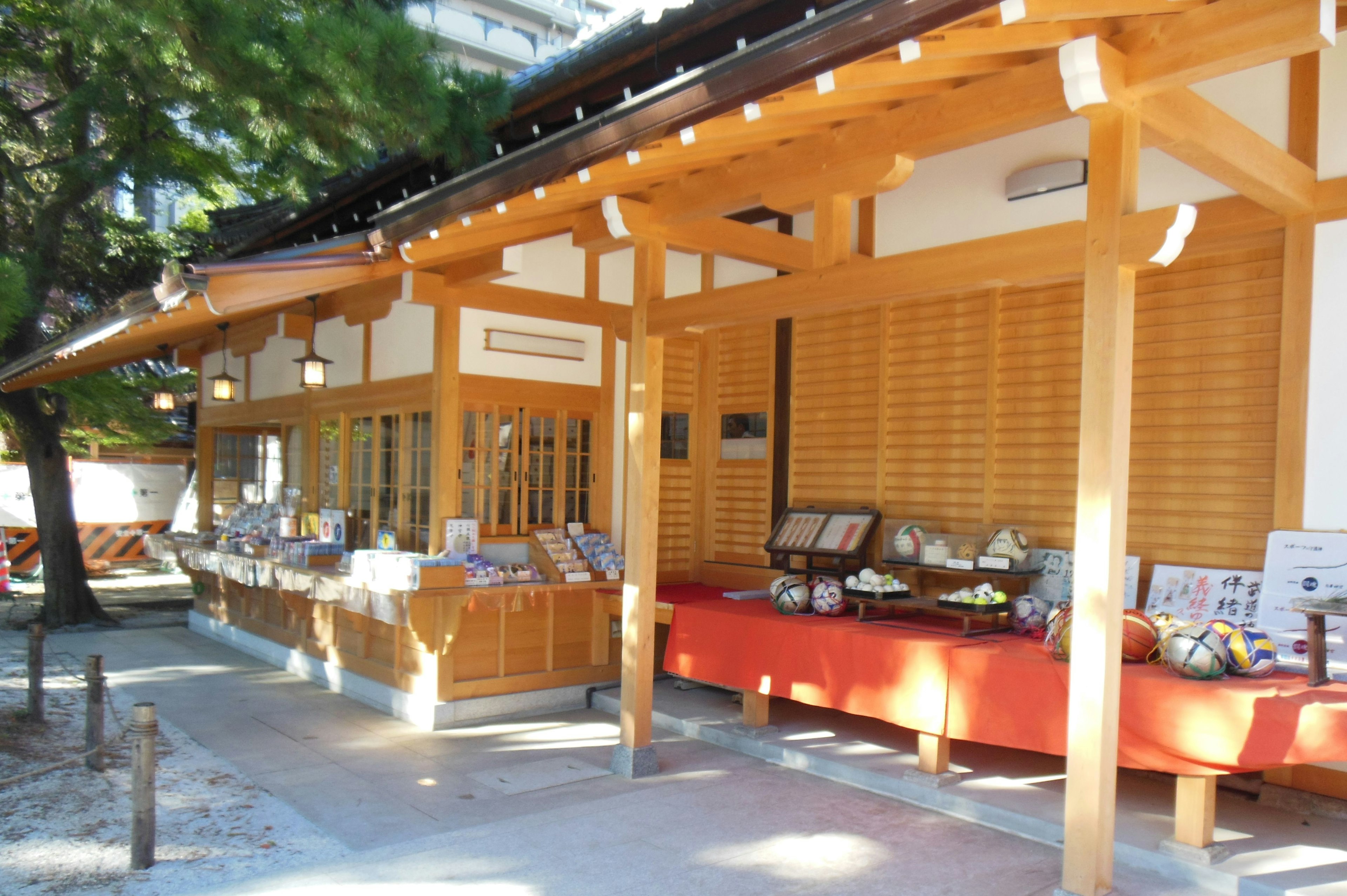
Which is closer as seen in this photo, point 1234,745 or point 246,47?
point 1234,745

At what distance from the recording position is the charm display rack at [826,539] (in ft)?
22.5

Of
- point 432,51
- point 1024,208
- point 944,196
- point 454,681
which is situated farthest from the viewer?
point 432,51

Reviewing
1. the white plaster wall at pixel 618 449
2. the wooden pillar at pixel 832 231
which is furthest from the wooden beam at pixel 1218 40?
the white plaster wall at pixel 618 449

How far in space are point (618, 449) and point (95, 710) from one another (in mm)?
4184

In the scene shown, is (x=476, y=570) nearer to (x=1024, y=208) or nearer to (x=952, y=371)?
(x=952, y=371)

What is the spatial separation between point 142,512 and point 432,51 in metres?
13.3

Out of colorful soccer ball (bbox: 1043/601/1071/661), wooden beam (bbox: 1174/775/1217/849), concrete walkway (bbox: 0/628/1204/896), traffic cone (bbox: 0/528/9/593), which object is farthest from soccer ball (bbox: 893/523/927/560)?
traffic cone (bbox: 0/528/9/593)

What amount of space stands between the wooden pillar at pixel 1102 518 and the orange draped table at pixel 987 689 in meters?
0.84

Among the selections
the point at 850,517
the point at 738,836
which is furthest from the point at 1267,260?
the point at 738,836

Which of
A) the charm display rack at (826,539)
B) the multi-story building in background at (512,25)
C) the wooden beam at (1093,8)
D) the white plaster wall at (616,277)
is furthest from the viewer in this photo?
the multi-story building in background at (512,25)

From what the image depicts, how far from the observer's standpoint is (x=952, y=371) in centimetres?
670

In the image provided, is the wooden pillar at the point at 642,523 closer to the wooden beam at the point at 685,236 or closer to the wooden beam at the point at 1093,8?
the wooden beam at the point at 685,236

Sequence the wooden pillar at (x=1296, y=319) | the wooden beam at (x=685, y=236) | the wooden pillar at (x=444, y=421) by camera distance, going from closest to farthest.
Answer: the wooden pillar at (x=1296, y=319)
the wooden beam at (x=685, y=236)
the wooden pillar at (x=444, y=421)

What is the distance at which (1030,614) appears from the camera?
5688 mm
